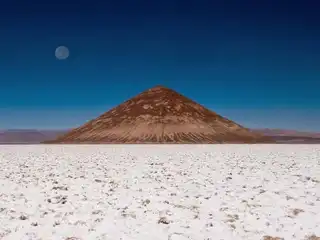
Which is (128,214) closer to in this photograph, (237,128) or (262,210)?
(262,210)

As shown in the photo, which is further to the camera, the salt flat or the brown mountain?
the brown mountain

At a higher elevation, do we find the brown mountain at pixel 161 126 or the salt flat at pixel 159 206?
the brown mountain at pixel 161 126

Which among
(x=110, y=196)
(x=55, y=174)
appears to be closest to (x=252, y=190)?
(x=110, y=196)

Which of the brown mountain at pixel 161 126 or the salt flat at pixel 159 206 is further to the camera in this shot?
the brown mountain at pixel 161 126

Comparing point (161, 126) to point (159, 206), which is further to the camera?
point (161, 126)

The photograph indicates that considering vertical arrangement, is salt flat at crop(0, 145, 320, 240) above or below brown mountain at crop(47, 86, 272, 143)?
below

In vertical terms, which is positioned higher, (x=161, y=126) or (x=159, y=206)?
(x=161, y=126)

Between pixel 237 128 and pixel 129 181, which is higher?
pixel 237 128

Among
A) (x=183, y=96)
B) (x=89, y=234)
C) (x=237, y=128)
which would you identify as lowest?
(x=89, y=234)
